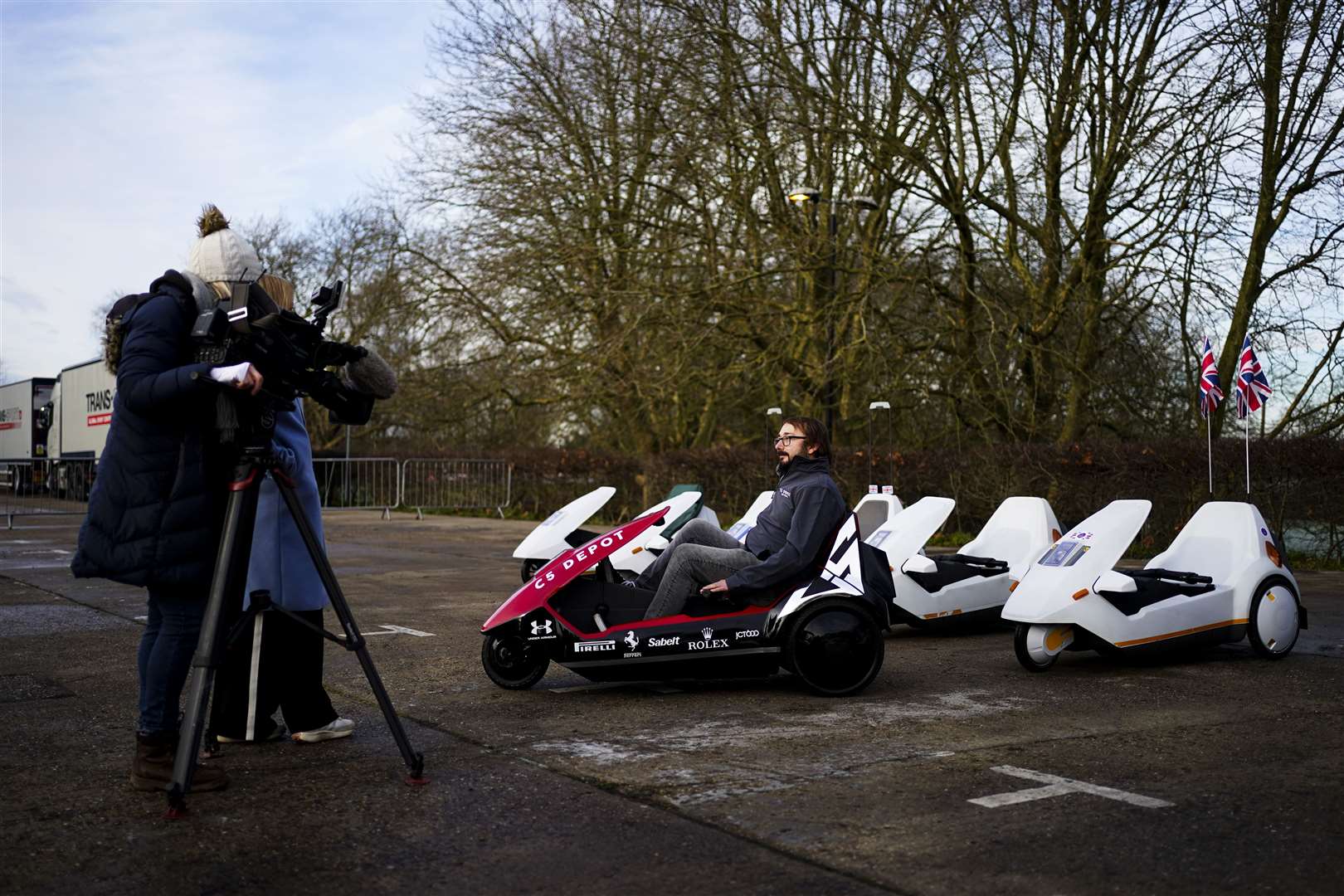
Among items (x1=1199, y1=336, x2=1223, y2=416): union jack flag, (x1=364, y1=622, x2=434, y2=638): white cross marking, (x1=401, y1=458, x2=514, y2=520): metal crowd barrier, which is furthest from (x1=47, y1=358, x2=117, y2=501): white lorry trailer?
(x1=1199, y1=336, x2=1223, y2=416): union jack flag

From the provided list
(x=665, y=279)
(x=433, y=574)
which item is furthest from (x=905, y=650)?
(x=665, y=279)

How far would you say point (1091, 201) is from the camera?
17781 millimetres

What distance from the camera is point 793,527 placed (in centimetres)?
669

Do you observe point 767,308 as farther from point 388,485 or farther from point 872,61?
point 388,485

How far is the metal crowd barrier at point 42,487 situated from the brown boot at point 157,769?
20146 millimetres

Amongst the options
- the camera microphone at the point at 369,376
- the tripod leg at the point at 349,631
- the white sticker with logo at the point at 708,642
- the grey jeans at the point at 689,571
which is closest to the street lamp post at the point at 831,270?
the grey jeans at the point at 689,571

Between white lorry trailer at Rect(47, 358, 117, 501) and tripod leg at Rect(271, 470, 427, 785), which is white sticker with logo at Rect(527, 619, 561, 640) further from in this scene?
white lorry trailer at Rect(47, 358, 117, 501)

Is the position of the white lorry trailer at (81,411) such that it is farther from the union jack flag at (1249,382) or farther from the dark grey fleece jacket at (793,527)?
the dark grey fleece jacket at (793,527)

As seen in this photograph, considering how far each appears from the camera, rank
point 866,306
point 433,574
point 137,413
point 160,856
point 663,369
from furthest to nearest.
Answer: point 663,369
point 866,306
point 433,574
point 137,413
point 160,856

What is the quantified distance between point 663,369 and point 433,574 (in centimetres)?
848

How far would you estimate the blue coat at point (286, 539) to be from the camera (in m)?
5.15

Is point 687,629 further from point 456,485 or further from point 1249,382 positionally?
point 456,485

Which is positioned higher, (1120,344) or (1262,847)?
(1120,344)

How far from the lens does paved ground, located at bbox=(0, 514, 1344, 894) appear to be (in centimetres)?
366
